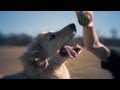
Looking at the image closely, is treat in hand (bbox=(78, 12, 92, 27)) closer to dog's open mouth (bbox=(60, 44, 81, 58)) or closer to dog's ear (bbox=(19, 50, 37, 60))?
dog's open mouth (bbox=(60, 44, 81, 58))

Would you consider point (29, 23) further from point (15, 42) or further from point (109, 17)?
point (109, 17)

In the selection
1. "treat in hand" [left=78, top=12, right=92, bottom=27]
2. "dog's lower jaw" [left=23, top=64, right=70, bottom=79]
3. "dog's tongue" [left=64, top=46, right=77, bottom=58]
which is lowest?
"dog's lower jaw" [left=23, top=64, right=70, bottom=79]

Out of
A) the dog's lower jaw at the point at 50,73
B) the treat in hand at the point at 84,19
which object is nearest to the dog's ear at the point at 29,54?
the dog's lower jaw at the point at 50,73

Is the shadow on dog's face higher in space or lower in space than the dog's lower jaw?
higher

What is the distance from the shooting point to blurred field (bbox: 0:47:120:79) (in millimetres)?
2846

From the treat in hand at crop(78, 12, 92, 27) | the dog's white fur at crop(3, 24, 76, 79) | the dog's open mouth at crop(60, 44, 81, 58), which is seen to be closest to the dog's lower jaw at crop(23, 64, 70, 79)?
the dog's white fur at crop(3, 24, 76, 79)

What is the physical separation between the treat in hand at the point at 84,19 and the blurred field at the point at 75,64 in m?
0.25

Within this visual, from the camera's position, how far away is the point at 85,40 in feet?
9.52

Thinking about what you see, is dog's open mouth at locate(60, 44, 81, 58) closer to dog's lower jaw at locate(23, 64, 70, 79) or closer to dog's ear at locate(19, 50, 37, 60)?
dog's lower jaw at locate(23, 64, 70, 79)

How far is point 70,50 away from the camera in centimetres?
283
